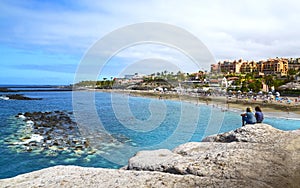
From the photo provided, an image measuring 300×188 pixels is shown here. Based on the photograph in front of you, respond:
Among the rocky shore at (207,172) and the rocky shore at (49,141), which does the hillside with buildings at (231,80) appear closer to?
the rocky shore at (49,141)

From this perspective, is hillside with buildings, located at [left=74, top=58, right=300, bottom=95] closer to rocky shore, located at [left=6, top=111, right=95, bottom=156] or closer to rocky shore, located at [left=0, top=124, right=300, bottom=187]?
rocky shore, located at [left=6, top=111, right=95, bottom=156]

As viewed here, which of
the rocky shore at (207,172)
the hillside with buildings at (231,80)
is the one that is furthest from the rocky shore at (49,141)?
the hillside with buildings at (231,80)

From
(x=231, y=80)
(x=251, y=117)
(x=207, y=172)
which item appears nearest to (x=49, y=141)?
(x=251, y=117)

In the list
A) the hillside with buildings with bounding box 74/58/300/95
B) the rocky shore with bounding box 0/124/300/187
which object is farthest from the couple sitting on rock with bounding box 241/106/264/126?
the hillside with buildings with bounding box 74/58/300/95

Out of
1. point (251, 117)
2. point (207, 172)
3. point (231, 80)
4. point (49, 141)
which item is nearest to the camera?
point (207, 172)

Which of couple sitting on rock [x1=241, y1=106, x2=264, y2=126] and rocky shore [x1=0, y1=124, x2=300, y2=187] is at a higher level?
couple sitting on rock [x1=241, y1=106, x2=264, y2=126]

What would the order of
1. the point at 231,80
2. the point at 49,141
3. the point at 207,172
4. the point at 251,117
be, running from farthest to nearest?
the point at 231,80 → the point at 49,141 → the point at 251,117 → the point at 207,172

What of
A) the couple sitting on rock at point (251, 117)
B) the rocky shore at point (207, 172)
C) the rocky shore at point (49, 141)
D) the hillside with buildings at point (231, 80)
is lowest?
the rocky shore at point (49, 141)

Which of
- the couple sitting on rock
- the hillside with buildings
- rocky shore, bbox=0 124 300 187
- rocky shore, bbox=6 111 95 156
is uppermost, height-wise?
the hillside with buildings

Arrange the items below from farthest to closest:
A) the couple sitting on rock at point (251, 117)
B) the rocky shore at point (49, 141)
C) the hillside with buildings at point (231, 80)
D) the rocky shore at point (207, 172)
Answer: the hillside with buildings at point (231, 80)
the rocky shore at point (49, 141)
the couple sitting on rock at point (251, 117)
the rocky shore at point (207, 172)

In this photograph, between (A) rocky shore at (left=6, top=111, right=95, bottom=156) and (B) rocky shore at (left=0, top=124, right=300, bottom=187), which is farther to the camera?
(A) rocky shore at (left=6, top=111, right=95, bottom=156)

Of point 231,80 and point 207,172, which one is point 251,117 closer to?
point 207,172

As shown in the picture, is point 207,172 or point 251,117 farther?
point 251,117

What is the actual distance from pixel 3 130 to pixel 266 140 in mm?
28834
